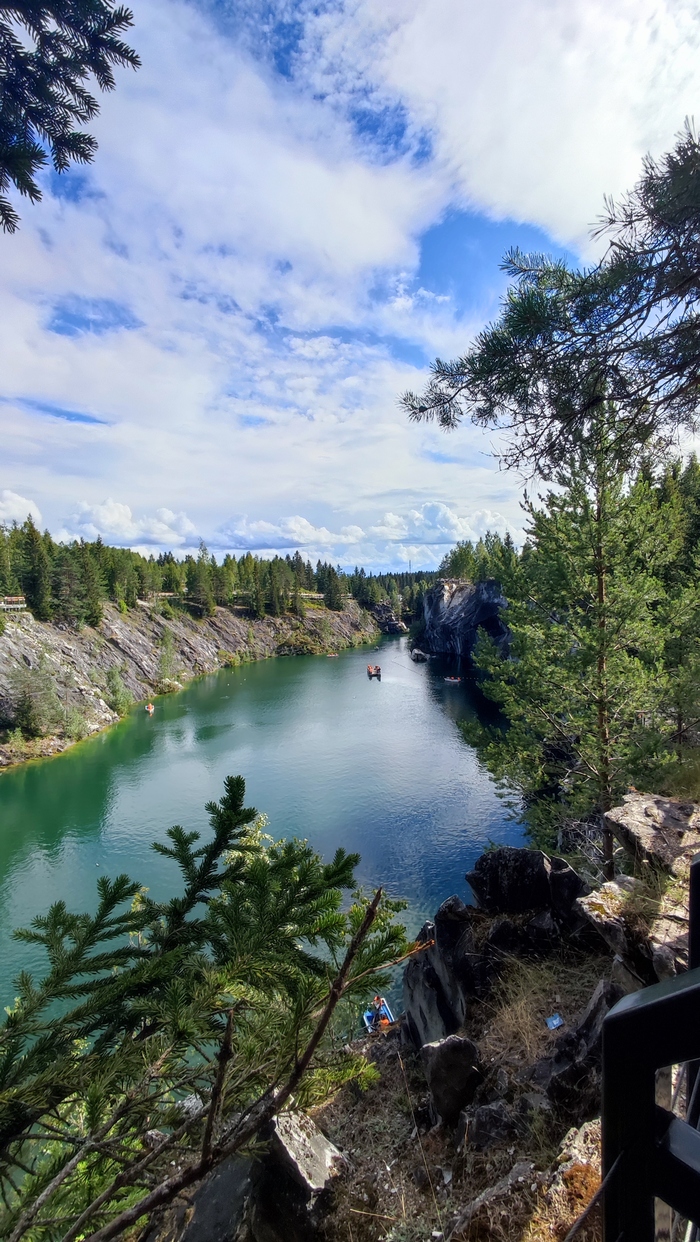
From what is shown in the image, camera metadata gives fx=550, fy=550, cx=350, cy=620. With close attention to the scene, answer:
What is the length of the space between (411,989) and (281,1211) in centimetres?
438

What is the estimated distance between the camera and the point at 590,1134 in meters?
3.48

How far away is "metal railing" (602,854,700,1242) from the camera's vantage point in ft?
2.26

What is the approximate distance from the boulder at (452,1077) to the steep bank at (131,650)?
126ft

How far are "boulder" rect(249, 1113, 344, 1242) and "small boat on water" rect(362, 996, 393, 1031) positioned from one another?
839 centimetres

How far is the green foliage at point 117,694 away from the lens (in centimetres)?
5086

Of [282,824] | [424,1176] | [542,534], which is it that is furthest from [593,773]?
[282,824]

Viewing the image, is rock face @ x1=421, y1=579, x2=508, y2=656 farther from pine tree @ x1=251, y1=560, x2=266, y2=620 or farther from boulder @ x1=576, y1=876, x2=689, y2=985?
boulder @ x1=576, y1=876, x2=689, y2=985

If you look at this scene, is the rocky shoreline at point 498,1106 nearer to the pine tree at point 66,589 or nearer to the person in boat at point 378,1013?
the person in boat at point 378,1013

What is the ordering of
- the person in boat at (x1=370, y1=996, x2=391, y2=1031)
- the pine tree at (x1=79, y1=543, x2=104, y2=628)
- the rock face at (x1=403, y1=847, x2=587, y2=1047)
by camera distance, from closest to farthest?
1. the rock face at (x1=403, y1=847, x2=587, y2=1047)
2. the person in boat at (x1=370, y1=996, x2=391, y2=1031)
3. the pine tree at (x1=79, y1=543, x2=104, y2=628)

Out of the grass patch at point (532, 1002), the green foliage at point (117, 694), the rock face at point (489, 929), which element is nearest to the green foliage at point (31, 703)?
the green foliage at point (117, 694)

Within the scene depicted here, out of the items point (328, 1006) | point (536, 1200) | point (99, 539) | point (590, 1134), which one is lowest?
point (536, 1200)

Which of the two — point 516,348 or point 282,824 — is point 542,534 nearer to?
point 516,348

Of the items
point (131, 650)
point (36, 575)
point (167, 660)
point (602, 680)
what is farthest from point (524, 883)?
point (167, 660)

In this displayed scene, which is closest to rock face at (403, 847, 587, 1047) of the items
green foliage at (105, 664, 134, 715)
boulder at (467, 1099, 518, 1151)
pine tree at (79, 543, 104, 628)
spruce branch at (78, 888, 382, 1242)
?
boulder at (467, 1099, 518, 1151)
